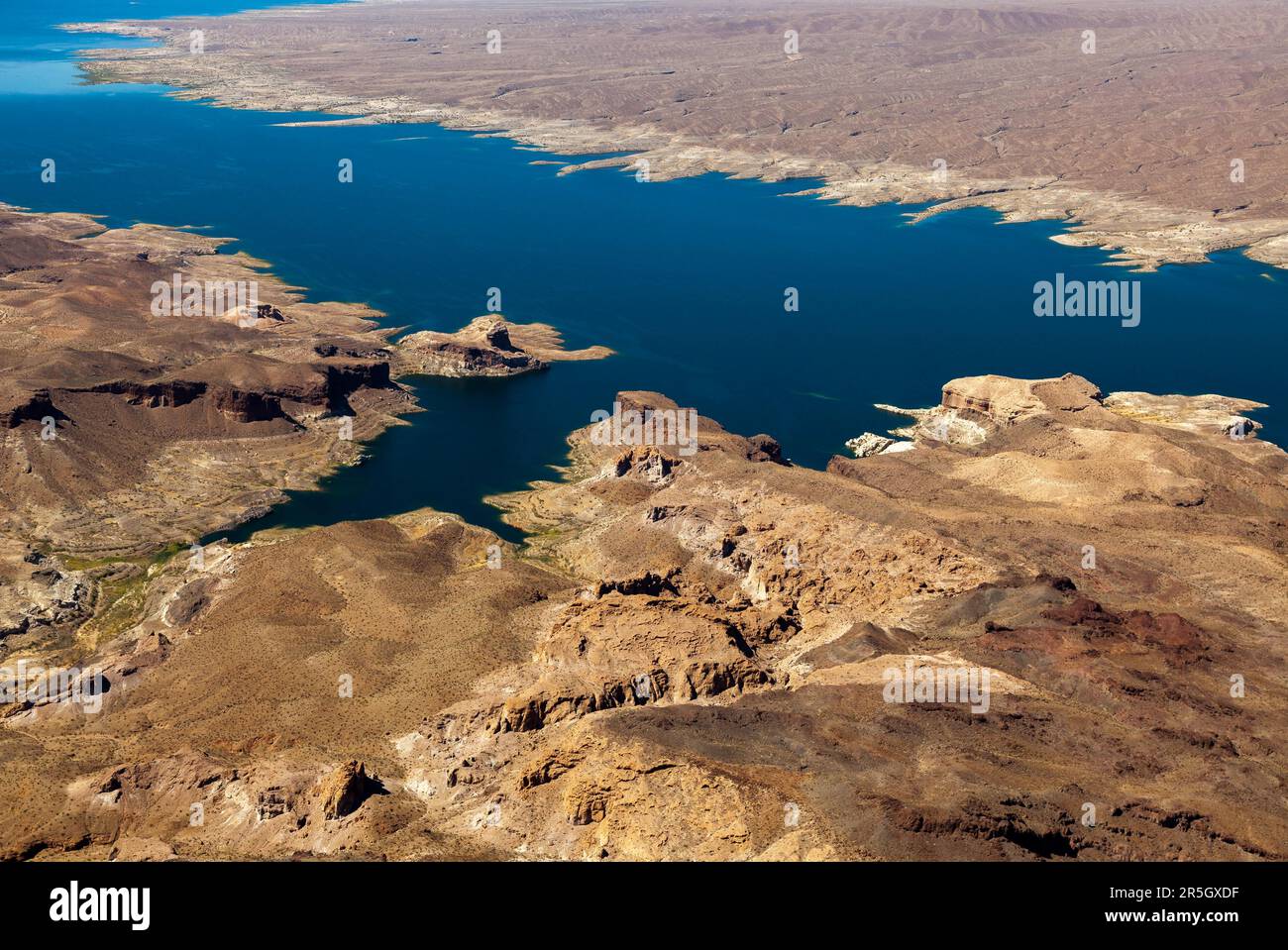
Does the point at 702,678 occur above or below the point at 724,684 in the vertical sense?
above

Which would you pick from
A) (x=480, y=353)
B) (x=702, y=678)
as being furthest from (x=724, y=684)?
(x=480, y=353)

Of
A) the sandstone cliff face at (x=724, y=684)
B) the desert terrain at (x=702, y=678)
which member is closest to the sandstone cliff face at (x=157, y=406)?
the desert terrain at (x=702, y=678)

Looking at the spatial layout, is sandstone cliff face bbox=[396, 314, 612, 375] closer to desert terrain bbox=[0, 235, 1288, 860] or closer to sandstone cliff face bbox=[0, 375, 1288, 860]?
desert terrain bbox=[0, 235, 1288, 860]

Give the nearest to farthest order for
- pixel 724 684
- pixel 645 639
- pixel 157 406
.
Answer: pixel 724 684, pixel 645 639, pixel 157 406

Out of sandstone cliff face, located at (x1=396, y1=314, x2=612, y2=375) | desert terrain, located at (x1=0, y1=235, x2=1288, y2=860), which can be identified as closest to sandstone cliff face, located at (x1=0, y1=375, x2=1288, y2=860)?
desert terrain, located at (x1=0, y1=235, x2=1288, y2=860)

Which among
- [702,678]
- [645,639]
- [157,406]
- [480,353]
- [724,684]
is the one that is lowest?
[724,684]

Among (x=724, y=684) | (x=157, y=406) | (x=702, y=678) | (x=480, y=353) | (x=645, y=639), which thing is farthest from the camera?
(x=480, y=353)

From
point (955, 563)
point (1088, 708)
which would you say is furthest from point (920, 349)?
point (1088, 708)

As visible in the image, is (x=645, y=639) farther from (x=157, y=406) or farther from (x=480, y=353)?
(x=480, y=353)

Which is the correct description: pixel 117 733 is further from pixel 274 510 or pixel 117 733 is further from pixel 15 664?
pixel 274 510
